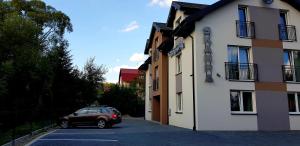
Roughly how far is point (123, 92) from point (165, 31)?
1699cm

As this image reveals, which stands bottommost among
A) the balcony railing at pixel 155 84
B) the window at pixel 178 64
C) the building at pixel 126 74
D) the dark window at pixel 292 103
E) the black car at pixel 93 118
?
the black car at pixel 93 118

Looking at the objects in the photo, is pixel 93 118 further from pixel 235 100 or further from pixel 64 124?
pixel 235 100

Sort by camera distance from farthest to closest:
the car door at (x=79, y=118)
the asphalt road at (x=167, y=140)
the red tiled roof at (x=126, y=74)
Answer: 1. the red tiled roof at (x=126, y=74)
2. the car door at (x=79, y=118)
3. the asphalt road at (x=167, y=140)

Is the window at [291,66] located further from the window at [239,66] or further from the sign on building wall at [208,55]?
the sign on building wall at [208,55]

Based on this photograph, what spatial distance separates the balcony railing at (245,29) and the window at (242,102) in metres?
3.52

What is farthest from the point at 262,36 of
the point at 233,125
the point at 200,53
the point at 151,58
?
the point at 151,58

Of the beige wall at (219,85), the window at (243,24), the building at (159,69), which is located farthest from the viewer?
the building at (159,69)

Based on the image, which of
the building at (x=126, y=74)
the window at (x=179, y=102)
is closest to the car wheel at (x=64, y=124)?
the window at (x=179, y=102)

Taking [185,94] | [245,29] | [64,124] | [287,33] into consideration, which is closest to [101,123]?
[64,124]

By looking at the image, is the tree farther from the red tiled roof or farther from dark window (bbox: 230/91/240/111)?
the red tiled roof

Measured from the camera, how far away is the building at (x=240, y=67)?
17.5 metres

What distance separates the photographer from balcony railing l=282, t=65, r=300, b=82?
746 inches

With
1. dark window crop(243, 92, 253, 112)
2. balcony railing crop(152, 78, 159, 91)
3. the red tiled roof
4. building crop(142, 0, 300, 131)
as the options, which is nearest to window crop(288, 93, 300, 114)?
building crop(142, 0, 300, 131)

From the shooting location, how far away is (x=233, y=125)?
17484 millimetres
